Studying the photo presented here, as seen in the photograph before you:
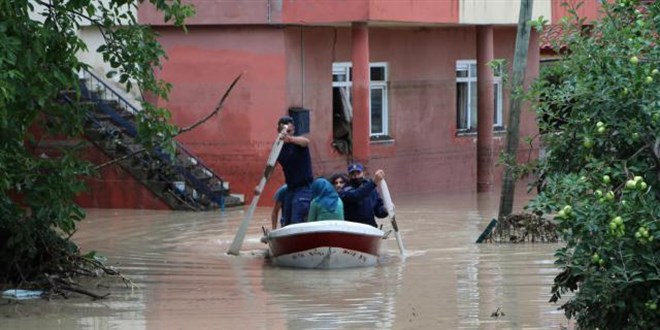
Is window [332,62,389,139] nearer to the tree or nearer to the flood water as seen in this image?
the flood water

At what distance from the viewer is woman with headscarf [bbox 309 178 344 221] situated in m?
16.8

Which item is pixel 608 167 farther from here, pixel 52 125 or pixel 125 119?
pixel 125 119

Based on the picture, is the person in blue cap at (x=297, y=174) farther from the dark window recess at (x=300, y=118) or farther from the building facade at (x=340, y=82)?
the dark window recess at (x=300, y=118)

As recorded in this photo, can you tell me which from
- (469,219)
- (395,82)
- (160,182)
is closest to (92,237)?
(160,182)

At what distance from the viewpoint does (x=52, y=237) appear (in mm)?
15164

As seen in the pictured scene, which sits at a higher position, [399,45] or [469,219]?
[399,45]

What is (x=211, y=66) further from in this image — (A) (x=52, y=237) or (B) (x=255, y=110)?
(A) (x=52, y=237)

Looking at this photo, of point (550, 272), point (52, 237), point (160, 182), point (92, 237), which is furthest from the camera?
point (160, 182)

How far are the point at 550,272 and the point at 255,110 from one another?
Answer: 10.1m

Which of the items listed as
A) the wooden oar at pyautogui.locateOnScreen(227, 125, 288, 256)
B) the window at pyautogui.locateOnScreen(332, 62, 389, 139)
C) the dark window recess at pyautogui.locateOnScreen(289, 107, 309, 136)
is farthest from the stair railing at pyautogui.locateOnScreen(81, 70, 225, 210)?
the wooden oar at pyautogui.locateOnScreen(227, 125, 288, 256)

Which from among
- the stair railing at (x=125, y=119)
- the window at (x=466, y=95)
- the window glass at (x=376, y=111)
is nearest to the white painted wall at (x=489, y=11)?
the window at (x=466, y=95)

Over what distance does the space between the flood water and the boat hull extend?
0.63ft

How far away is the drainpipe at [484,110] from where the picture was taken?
1125 inches

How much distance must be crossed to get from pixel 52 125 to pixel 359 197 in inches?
157
